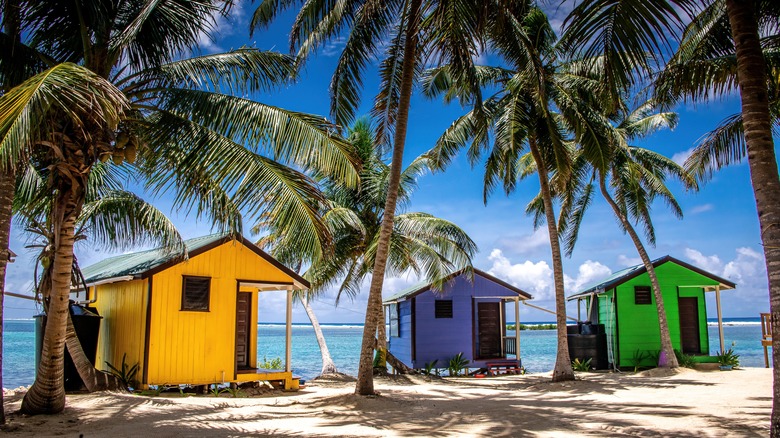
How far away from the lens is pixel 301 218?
924 cm

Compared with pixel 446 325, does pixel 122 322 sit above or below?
above

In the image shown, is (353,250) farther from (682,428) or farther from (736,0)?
(736,0)

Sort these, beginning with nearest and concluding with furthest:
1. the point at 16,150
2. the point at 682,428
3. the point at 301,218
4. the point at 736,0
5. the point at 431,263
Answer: the point at 16,150 < the point at 736,0 < the point at 682,428 < the point at 301,218 < the point at 431,263

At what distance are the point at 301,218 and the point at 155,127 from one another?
2.61 metres

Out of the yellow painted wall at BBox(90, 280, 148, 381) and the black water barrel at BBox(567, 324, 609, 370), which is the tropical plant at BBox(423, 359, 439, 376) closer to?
the black water barrel at BBox(567, 324, 609, 370)

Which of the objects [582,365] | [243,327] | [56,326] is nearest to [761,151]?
[56,326]

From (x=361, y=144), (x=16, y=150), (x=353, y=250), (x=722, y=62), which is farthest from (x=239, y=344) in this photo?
(x=722, y=62)

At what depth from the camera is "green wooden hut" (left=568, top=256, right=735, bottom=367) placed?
20.6 meters

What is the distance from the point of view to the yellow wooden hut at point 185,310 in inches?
520

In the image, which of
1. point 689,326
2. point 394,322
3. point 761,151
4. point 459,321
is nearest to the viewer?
point 761,151

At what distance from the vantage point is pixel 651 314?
21.0m

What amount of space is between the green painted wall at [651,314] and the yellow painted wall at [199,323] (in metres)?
12.5

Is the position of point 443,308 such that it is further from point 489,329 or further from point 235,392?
point 235,392

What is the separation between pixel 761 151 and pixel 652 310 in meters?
15.7
